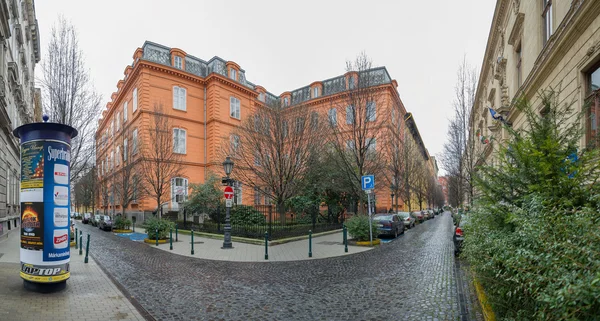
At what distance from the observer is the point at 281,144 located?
61.6 ft

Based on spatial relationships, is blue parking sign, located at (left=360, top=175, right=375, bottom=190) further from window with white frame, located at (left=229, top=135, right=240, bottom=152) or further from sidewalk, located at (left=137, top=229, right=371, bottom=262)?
window with white frame, located at (left=229, top=135, right=240, bottom=152)

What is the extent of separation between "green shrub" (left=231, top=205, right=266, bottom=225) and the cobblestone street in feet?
19.0

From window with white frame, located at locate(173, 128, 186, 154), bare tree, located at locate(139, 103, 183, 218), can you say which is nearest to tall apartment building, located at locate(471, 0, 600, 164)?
bare tree, located at locate(139, 103, 183, 218)

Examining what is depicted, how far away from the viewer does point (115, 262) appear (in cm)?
1120

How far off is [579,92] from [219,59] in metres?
31.3

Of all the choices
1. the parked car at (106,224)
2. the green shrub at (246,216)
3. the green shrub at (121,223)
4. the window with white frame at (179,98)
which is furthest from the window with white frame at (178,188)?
the green shrub at (246,216)

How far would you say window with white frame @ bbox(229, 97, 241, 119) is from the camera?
3517 centimetres

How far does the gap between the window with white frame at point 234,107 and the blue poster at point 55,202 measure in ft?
94.3

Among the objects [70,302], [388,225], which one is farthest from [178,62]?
[70,302]

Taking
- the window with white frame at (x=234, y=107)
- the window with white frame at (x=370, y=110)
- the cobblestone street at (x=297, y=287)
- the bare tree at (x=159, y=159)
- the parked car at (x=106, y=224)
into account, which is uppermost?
the window with white frame at (x=234, y=107)

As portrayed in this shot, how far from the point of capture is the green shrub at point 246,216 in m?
17.7

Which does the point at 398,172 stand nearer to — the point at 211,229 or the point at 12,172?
the point at 211,229

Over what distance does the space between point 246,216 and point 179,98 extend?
18.5 meters

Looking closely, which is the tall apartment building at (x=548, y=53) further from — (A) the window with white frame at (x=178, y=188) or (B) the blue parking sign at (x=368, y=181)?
(A) the window with white frame at (x=178, y=188)
